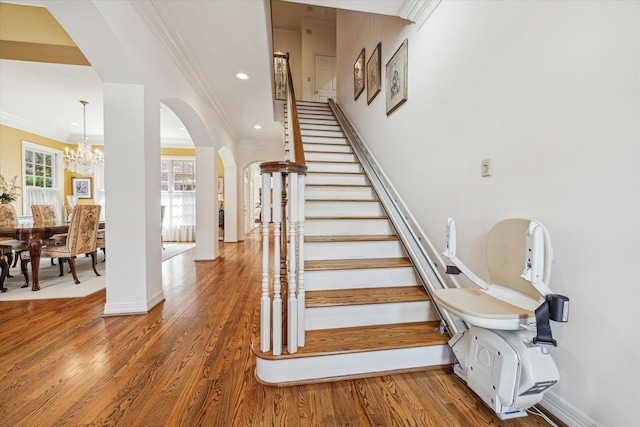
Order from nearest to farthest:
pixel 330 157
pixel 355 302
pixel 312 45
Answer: pixel 355 302 < pixel 330 157 < pixel 312 45

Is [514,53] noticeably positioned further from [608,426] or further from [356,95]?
[356,95]

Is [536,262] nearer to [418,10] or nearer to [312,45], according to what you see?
[418,10]

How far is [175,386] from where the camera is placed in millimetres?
1480

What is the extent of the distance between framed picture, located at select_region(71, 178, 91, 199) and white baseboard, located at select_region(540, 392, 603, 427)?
1009cm

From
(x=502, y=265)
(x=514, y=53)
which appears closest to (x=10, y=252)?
(x=502, y=265)

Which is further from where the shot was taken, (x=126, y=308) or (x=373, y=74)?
(x=373, y=74)

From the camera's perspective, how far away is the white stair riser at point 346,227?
8.51ft

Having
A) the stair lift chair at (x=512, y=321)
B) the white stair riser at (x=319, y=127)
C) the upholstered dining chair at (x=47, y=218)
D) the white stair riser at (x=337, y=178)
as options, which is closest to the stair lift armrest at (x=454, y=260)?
the stair lift chair at (x=512, y=321)

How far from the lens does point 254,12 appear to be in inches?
97.6

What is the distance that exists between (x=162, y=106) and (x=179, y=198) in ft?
12.1

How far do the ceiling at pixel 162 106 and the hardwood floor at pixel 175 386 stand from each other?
271 cm

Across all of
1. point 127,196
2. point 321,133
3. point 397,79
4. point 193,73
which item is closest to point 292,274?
point 127,196

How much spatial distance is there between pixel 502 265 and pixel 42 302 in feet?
14.0

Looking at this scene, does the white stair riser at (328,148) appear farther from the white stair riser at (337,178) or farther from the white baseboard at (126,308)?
the white baseboard at (126,308)
